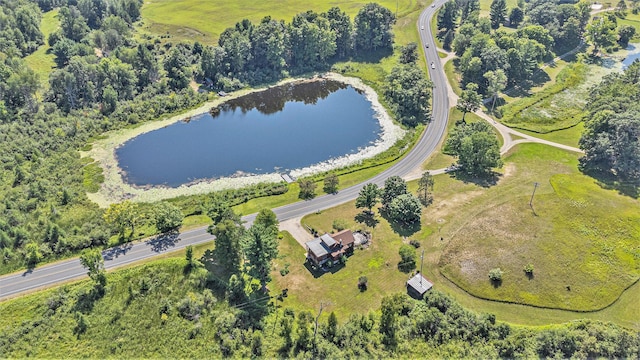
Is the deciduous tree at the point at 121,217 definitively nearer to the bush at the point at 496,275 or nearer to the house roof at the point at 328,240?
the house roof at the point at 328,240

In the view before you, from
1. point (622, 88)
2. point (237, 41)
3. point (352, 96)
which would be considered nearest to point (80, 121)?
point (237, 41)

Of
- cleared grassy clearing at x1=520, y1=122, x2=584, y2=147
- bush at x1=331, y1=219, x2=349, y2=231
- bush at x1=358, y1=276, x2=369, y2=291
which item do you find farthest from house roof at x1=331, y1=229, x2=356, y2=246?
cleared grassy clearing at x1=520, y1=122, x2=584, y2=147

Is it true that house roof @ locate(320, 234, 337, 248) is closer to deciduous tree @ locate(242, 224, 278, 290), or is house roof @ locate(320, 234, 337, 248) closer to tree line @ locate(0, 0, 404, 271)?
deciduous tree @ locate(242, 224, 278, 290)

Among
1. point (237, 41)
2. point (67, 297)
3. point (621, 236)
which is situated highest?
point (237, 41)

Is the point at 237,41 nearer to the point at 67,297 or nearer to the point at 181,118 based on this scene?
the point at 181,118

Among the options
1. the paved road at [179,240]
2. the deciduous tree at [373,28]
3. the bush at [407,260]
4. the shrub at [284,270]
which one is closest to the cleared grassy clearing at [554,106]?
the paved road at [179,240]

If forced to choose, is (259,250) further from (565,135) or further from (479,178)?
(565,135)
